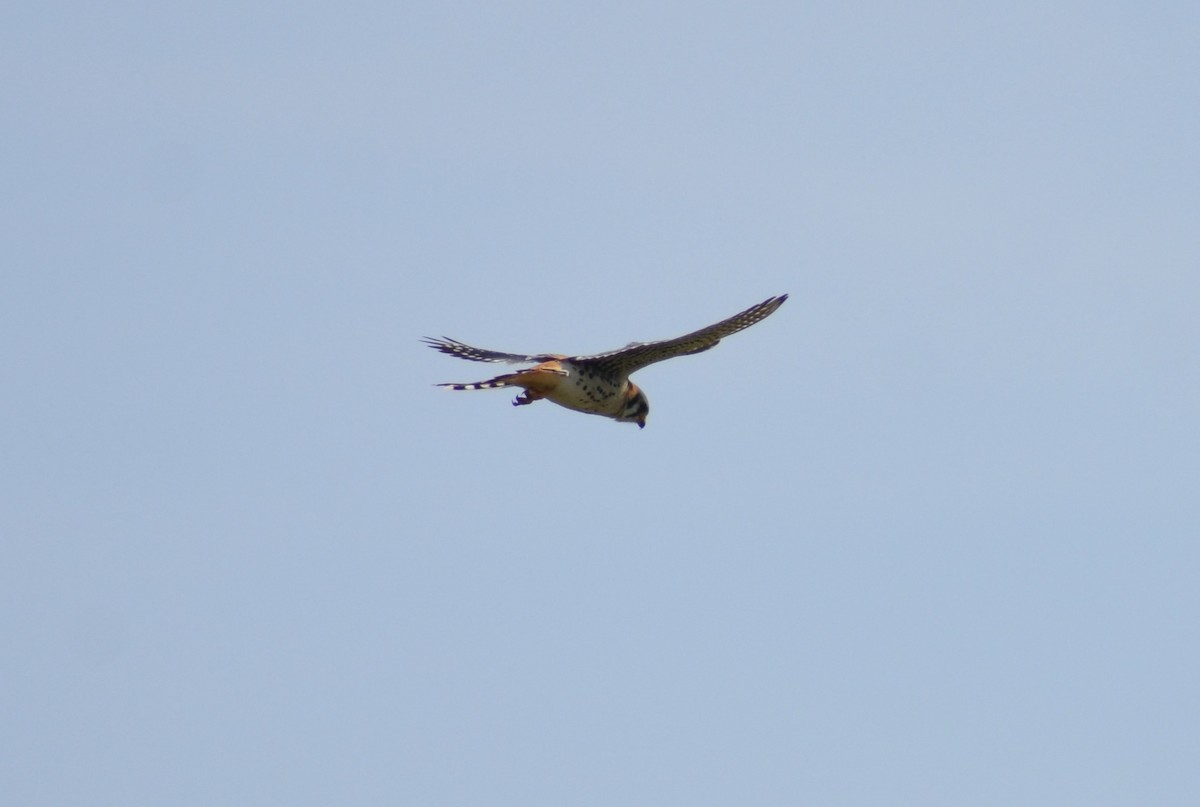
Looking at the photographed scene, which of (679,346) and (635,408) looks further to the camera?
(635,408)

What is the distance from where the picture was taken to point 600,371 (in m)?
19.8

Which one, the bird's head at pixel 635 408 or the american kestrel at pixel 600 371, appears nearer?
the american kestrel at pixel 600 371

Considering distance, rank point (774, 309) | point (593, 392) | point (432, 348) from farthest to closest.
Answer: point (432, 348) < point (593, 392) < point (774, 309)

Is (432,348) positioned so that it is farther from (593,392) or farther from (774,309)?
(774,309)

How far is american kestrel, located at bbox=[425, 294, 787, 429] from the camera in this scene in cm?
1880

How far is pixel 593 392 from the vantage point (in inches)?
784

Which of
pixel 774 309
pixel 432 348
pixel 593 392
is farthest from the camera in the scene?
pixel 432 348

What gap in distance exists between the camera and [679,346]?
1925 cm

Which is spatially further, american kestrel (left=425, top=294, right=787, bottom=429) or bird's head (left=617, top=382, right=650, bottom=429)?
bird's head (left=617, top=382, right=650, bottom=429)

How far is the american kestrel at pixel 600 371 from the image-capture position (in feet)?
61.7

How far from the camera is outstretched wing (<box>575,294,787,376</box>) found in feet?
60.7

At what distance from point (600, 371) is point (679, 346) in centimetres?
107

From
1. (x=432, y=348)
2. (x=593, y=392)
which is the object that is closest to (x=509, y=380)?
(x=593, y=392)

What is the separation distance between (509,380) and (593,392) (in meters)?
1.23
